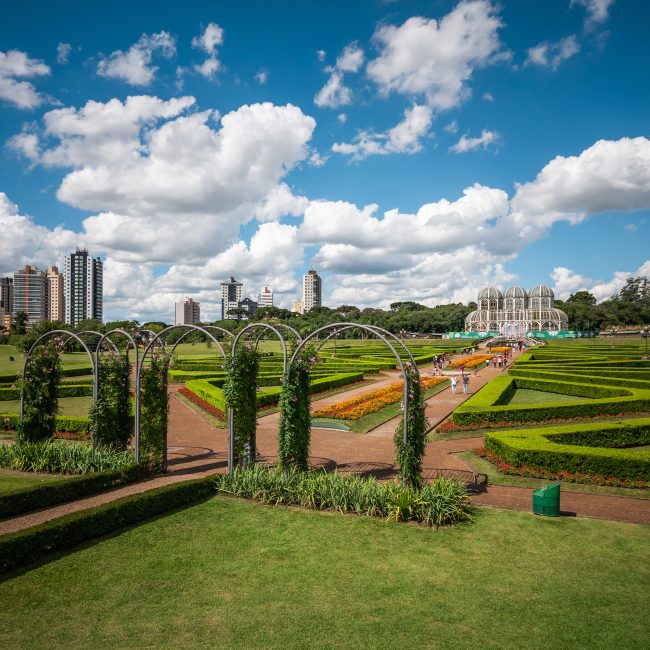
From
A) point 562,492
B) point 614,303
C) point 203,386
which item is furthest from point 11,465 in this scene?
point 614,303

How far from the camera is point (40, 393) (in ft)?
50.2

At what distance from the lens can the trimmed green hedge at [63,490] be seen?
1023cm

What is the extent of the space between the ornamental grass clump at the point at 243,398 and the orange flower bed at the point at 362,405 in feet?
23.9

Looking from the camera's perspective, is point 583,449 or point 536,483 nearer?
point 536,483

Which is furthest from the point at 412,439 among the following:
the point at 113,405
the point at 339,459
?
the point at 113,405

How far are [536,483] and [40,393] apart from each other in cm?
1452

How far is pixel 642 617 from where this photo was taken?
21.3ft

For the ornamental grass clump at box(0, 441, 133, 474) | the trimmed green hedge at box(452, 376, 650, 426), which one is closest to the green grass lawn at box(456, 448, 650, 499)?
the trimmed green hedge at box(452, 376, 650, 426)

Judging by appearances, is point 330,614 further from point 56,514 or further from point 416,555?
point 56,514

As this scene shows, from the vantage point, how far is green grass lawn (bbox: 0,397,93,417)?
23453mm

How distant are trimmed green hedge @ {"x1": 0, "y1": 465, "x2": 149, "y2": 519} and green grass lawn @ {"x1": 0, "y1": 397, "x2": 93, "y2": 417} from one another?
11.2 meters

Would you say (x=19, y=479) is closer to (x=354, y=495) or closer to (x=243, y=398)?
(x=243, y=398)

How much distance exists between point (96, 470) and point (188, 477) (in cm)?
246

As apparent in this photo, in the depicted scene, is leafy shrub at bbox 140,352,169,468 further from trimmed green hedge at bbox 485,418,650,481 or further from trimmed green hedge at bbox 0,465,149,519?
trimmed green hedge at bbox 485,418,650,481
